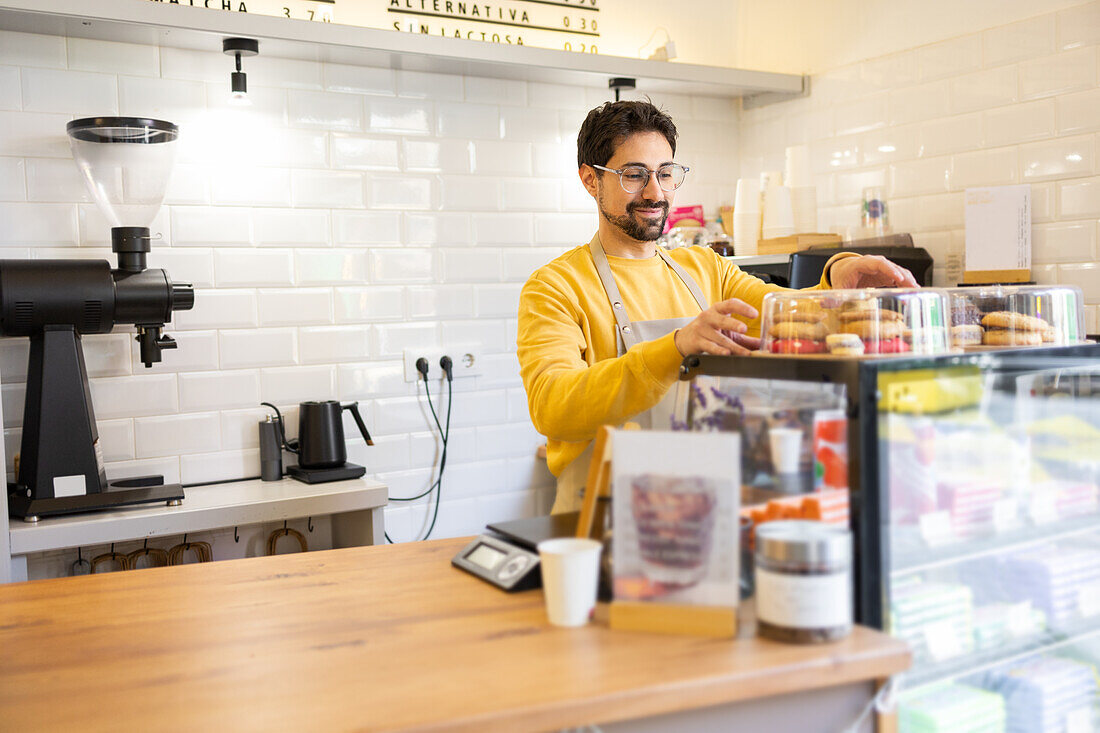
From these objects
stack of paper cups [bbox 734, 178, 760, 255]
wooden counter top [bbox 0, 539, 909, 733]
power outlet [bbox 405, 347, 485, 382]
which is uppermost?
stack of paper cups [bbox 734, 178, 760, 255]

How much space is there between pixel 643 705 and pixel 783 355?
23.6 inches

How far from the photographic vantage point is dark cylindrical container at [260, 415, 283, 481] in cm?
310

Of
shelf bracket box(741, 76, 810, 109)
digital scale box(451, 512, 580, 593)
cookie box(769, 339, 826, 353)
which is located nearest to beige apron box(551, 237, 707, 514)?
digital scale box(451, 512, 580, 593)

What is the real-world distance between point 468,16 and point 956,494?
2.66 m

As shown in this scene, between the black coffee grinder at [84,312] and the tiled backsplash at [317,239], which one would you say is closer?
the black coffee grinder at [84,312]

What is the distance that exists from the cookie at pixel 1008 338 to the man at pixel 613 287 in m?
0.37

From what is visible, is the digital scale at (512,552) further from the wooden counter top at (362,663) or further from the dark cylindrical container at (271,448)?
the dark cylindrical container at (271,448)

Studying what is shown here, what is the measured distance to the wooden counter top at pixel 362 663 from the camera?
108cm

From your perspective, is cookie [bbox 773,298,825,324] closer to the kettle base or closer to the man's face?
the man's face

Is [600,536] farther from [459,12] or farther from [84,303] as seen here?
[459,12]

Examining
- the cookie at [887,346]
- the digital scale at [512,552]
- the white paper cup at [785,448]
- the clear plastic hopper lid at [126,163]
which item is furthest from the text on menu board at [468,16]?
the white paper cup at [785,448]

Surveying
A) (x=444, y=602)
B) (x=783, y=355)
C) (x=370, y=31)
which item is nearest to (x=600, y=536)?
(x=444, y=602)

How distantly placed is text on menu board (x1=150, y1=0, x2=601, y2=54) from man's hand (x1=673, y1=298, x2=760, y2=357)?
2004 millimetres

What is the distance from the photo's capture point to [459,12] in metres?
3.49
